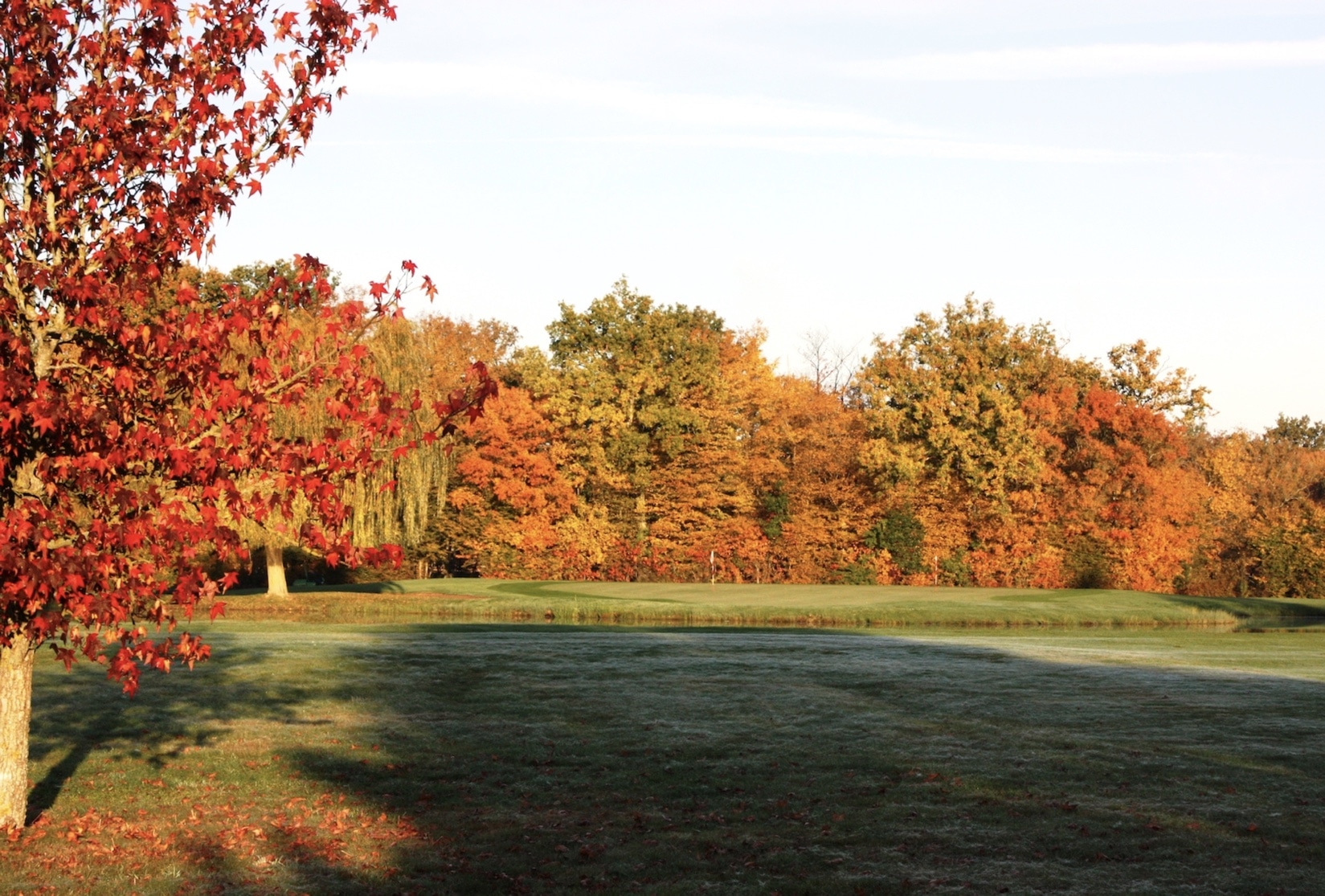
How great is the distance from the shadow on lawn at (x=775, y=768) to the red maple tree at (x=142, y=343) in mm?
2412

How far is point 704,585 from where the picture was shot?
48.5 metres

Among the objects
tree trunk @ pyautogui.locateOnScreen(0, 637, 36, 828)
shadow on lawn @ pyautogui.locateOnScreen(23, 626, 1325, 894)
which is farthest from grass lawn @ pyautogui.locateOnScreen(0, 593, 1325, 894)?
tree trunk @ pyautogui.locateOnScreen(0, 637, 36, 828)

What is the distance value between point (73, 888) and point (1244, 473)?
73262 millimetres

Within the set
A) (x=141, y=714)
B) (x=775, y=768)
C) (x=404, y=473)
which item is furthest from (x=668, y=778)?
(x=404, y=473)

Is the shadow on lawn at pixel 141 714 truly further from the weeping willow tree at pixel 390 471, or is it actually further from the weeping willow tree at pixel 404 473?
the weeping willow tree at pixel 404 473

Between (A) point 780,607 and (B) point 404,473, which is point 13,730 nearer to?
(A) point 780,607

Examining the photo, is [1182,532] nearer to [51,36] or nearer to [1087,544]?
[1087,544]

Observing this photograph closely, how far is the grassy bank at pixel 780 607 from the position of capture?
37.9 m

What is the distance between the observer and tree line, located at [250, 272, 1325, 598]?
5606 cm

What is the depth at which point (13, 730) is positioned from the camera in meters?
9.88

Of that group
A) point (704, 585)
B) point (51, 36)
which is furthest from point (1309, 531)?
point (51, 36)

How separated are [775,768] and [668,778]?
46.9 inches

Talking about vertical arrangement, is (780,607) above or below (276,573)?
below

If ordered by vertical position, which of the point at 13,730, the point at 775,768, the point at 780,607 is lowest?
the point at 775,768
